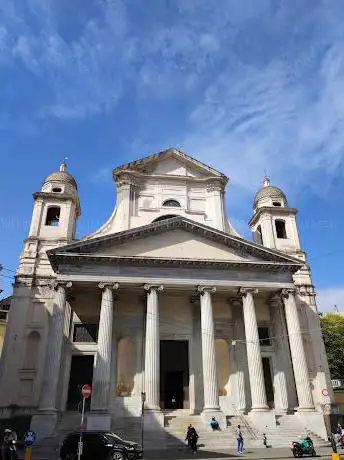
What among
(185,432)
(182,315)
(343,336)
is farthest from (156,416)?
(343,336)

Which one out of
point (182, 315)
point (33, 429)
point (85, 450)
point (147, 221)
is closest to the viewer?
point (85, 450)

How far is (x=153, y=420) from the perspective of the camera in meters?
19.8

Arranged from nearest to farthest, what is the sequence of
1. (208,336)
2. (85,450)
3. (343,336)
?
(85,450)
(208,336)
(343,336)

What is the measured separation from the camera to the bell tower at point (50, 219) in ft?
92.0

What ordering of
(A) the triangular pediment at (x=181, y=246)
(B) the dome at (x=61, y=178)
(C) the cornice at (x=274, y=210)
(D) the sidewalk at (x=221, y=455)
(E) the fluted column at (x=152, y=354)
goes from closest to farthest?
Result: 1. (D) the sidewalk at (x=221, y=455)
2. (E) the fluted column at (x=152, y=354)
3. (A) the triangular pediment at (x=181, y=246)
4. (B) the dome at (x=61, y=178)
5. (C) the cornice at (x=274, y=210)

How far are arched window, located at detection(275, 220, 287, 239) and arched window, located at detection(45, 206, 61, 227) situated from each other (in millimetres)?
17410

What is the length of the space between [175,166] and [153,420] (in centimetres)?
1904

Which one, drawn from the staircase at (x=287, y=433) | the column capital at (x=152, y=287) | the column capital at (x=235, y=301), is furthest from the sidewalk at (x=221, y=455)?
the column capital at (x=235, y=301)

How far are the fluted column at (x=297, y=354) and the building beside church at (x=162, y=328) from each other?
61 millimetres

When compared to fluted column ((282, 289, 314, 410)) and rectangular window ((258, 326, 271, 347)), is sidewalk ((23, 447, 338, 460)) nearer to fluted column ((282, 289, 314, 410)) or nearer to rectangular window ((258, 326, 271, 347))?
fluted column ((282, 289, 314, 410))

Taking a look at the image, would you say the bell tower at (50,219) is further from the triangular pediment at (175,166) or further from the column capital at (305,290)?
the column capital at (305,290)

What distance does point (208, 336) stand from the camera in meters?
22.6

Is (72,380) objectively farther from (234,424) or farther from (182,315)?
(234,424)

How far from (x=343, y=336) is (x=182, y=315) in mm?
26337
